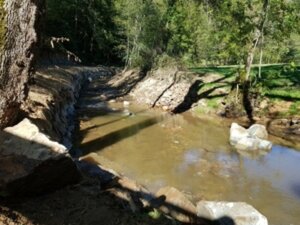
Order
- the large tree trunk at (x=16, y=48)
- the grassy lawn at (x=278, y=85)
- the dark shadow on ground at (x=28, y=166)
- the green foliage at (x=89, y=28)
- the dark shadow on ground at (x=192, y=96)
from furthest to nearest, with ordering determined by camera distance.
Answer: the green foliage at (x=89, y=28) < the dark shadow on ground at (x=192, y=96) < the grassy lawn at (x=278, y=85) < the large tree trunk at (x=16, y=48) < the dark shadow on ground at (x=28, y=166)

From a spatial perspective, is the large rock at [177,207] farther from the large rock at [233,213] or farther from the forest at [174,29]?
the forest at [174,29]

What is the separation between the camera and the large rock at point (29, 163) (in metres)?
5.21

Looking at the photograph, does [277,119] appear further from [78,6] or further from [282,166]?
[78,6]

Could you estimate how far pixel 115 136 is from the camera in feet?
46.5

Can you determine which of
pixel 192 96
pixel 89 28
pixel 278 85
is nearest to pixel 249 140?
pixel 278 85

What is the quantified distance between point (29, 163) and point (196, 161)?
7.64 m

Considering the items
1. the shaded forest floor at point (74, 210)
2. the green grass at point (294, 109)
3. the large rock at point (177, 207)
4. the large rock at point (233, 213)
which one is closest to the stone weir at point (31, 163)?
the shaded forest floor at point (74, 210)

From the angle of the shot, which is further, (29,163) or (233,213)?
(233,213)

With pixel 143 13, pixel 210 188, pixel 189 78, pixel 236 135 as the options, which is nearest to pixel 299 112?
pixel 236 135

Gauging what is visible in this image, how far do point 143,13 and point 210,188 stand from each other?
63.8 feet

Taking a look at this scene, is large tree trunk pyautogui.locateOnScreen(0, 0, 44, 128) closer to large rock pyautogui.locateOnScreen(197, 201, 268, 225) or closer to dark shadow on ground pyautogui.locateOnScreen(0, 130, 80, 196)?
dark shadow on ground pyautogui.locateOnScreen(0, 130, 80, 196)

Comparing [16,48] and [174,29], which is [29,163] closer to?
[16,48]

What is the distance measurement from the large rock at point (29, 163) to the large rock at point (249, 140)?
364 inches

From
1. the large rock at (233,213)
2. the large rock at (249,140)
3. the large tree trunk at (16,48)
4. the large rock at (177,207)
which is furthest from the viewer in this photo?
the large rock at (249,140)
